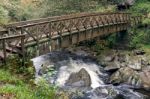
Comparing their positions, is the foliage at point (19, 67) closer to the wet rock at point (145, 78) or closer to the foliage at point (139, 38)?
the wet rock at point (145, 78)

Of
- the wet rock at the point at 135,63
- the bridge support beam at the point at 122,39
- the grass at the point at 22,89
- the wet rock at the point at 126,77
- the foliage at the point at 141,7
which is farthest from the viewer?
the foliage at the point at 141,7

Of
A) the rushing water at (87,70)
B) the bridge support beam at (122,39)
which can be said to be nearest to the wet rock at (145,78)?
the rushing water at (87,70)

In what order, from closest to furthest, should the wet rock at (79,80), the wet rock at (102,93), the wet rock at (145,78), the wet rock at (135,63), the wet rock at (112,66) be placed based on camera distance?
the wet rock at (102,93), the wet rock at (79,80), the wet rock at (145,78), the wet rock at (112,66), the wet rock at (135,63)

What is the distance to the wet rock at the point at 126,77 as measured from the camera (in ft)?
82.1

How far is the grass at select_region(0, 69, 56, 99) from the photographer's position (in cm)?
1177

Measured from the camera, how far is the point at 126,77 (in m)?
25.5

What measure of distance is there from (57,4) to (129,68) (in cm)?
1985

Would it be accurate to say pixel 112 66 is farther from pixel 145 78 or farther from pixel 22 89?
pixel 22 89

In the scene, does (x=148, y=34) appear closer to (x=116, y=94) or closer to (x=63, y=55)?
(x=63, y=55)

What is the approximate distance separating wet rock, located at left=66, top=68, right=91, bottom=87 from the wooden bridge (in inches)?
88.4

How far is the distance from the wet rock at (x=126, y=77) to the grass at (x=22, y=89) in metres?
12.8

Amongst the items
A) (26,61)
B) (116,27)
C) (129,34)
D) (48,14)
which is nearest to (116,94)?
(26,61)

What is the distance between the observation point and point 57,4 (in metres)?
44.2

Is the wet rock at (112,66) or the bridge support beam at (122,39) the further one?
the bridge support beam at (122,39)
